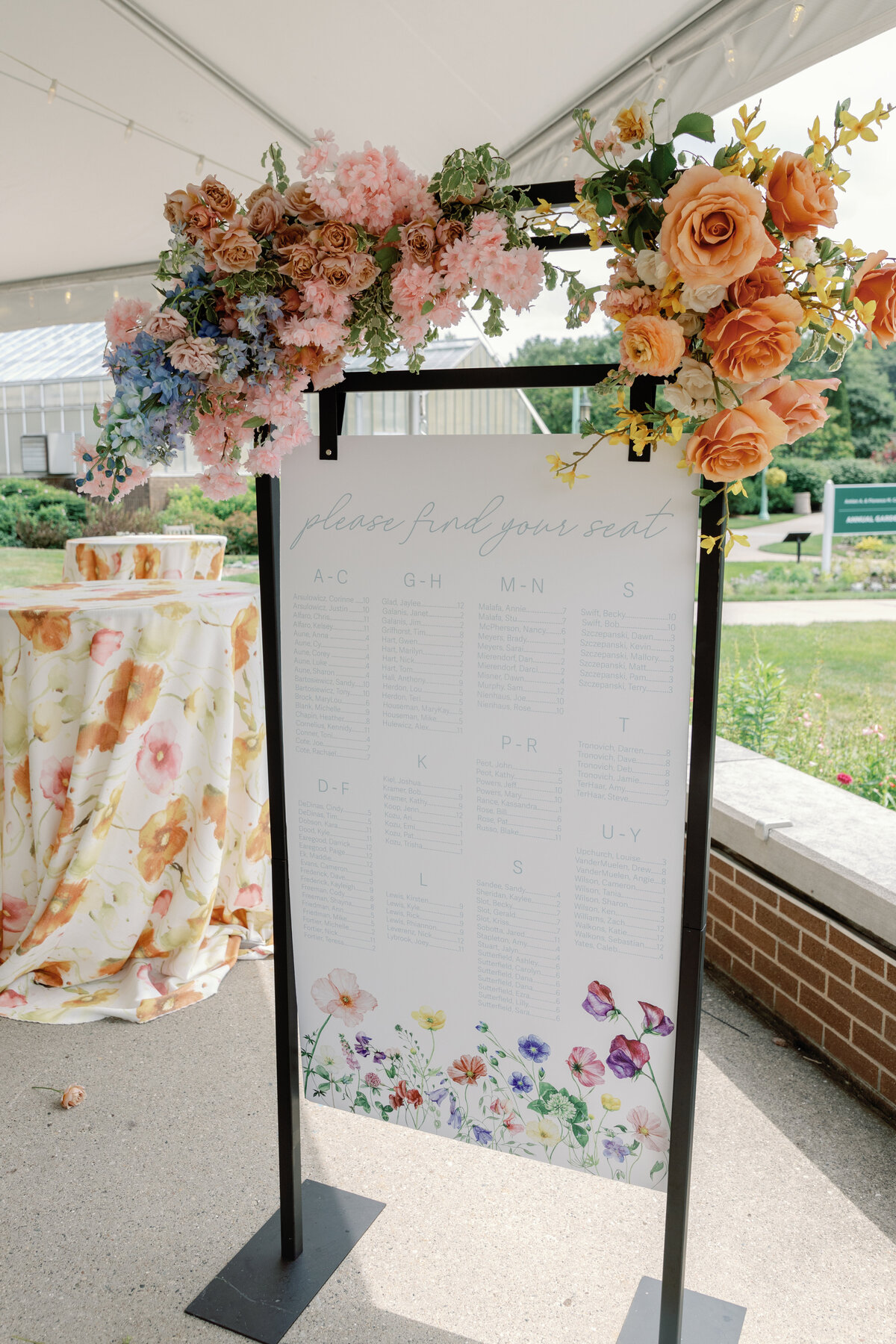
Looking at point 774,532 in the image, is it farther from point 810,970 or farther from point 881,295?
point 881,295

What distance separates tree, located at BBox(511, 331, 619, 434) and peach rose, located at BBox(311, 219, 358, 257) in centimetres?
556

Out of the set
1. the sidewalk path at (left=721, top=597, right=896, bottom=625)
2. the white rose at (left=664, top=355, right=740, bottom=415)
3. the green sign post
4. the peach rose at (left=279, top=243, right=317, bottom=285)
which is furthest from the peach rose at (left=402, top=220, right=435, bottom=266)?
the sidewalk path at (left=721, top=597, right=896, bottom=625)

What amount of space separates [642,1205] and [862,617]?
18.5ft

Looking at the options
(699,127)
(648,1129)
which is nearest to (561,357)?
(699,127)

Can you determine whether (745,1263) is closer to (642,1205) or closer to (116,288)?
(642,1205)

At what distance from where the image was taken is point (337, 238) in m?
1.17

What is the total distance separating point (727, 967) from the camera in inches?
97.1

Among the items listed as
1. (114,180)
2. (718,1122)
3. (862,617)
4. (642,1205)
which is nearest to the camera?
(642,1205)

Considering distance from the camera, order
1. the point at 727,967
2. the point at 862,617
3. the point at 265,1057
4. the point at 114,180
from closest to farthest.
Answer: the point at 265,1057 < the point at 727,967 < the point at 114,180 < the point at 862,617

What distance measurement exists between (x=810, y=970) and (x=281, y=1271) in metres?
1.30

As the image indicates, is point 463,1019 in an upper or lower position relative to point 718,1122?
upper

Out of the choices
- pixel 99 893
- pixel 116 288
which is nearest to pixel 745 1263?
pixel 99 893

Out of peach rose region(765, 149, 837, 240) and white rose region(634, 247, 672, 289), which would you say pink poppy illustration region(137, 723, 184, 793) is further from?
peach rose region(765, 149, 837, 240)

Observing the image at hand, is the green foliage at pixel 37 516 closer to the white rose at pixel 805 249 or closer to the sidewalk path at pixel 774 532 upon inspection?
the sidewalk path at pixel 774 532
